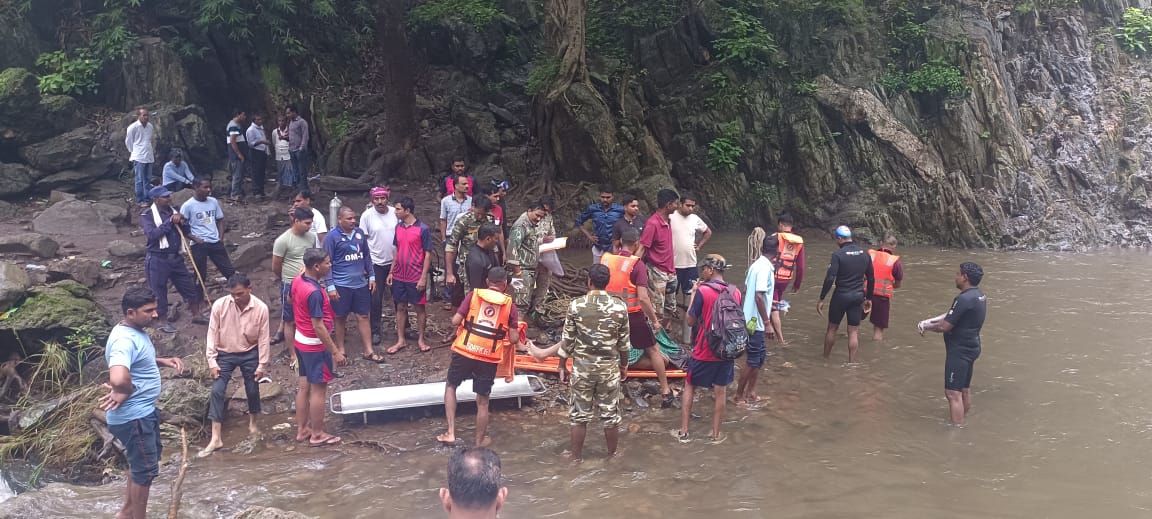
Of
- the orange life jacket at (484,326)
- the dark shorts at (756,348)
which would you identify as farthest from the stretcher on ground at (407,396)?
the dark shorts at (756,348)

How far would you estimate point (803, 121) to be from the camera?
17406mm

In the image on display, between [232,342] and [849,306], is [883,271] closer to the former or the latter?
[849,306]

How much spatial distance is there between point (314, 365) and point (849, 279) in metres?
6.09

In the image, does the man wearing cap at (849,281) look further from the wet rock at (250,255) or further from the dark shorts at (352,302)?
the wet rock at (250,255)

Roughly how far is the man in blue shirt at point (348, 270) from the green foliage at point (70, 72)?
10606 mm

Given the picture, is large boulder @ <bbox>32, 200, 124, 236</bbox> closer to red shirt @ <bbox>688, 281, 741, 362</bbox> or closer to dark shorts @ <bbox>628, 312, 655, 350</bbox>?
dark shorts @ <bbox>628, 312, 655, 350</bbox>

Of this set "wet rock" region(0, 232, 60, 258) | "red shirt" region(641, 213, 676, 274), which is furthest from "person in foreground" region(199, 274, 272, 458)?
"wet rock" region(0, 232, 60, 258)

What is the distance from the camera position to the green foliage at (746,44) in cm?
1745

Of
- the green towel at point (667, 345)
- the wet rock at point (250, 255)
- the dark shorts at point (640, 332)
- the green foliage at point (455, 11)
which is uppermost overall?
the green foliage at point (455, 11)

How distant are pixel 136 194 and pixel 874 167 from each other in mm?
15431

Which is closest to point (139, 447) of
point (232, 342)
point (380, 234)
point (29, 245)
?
point (232, 342)

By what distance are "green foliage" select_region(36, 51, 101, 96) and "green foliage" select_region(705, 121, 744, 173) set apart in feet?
44.5

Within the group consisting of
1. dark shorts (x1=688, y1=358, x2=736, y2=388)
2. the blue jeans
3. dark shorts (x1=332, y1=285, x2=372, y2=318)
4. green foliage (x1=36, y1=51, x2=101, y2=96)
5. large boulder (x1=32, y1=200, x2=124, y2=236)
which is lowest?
dark shorts (x1=688, y1=358, x2=736, y2=388)

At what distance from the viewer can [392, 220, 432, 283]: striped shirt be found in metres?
8.31
